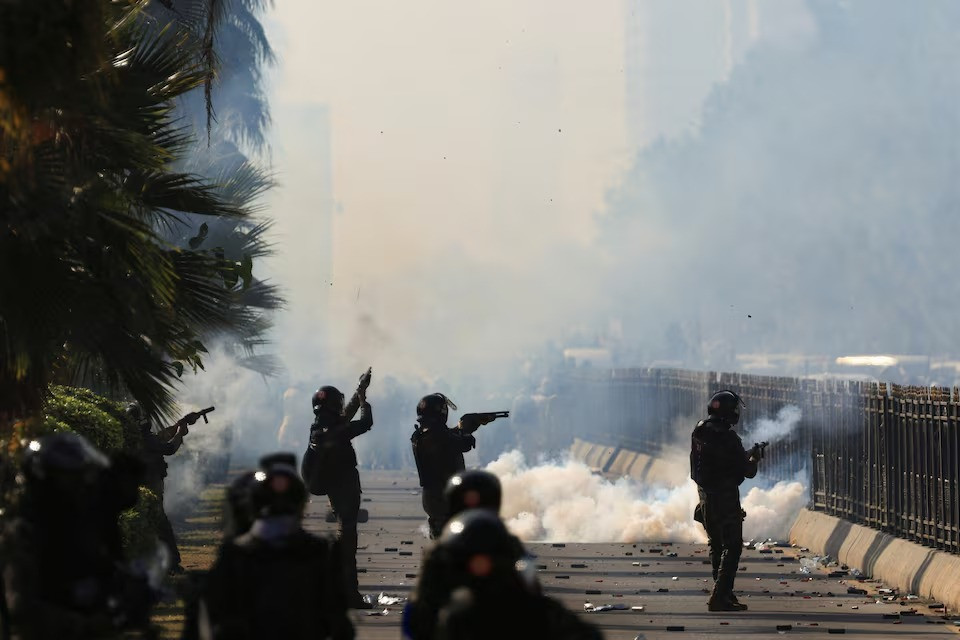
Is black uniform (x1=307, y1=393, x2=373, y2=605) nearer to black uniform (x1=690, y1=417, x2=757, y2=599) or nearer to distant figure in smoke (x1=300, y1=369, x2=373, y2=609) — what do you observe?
distant figure in smoke (x1=300, y1=369, x2=373, y2=609)

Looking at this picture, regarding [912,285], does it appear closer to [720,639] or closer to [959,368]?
[959,368]

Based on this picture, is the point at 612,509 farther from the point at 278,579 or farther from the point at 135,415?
the point at 278,579

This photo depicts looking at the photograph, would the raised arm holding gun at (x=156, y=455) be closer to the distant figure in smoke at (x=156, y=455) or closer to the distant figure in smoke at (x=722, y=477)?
the distant figure in smoke at (x=156, y=455)

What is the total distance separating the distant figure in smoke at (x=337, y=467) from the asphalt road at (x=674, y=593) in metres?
0.39

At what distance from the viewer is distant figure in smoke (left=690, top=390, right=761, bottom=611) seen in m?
15.5

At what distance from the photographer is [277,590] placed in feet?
22.7

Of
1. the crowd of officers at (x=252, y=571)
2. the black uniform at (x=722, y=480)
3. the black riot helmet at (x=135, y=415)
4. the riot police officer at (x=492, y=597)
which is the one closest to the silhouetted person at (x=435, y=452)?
the black uniform at (x=722, y=480)

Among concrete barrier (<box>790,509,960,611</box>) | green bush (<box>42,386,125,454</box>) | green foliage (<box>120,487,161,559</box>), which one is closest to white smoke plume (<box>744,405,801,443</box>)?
concrete barrier (<box>790,509,960,611</box>)

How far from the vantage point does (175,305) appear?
13562 millimetres

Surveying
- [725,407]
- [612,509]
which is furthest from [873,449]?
[612,509]

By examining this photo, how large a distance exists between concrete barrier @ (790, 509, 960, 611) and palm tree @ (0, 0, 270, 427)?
6.29 meters

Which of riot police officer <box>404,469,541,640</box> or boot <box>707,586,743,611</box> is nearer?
riot police officer <box>404,469,541,640</box>

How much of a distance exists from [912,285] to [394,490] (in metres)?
45.3

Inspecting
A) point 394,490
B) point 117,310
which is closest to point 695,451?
point 117,310
